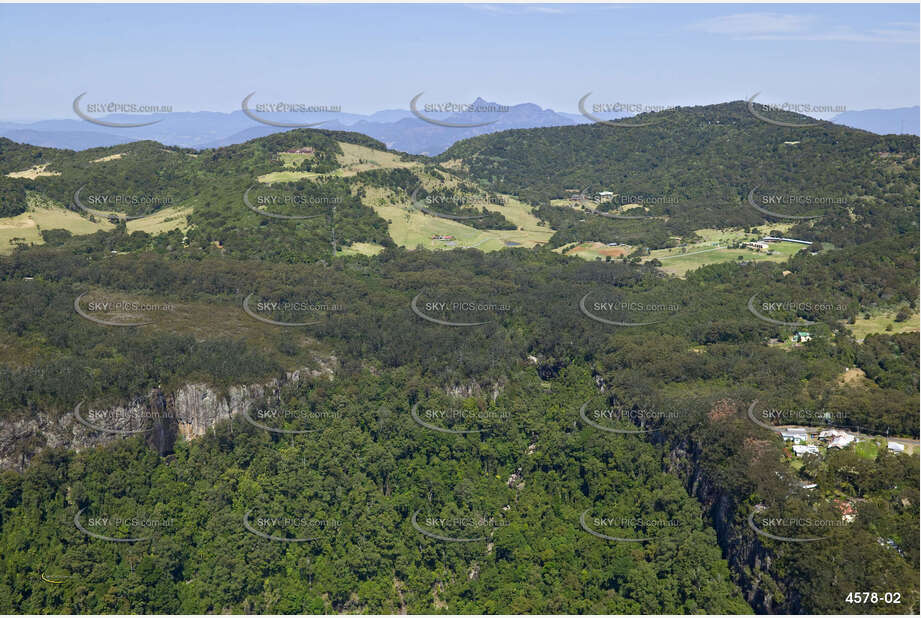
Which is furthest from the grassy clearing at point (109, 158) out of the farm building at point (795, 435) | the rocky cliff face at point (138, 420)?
the farm building at point (795, 435)

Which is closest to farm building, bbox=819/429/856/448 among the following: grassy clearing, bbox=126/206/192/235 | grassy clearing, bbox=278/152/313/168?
grassy clearing, bbox=126/206/192/235

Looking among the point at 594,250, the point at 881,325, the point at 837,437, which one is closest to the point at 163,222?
the point at 594,250

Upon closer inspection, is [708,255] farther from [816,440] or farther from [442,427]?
[442,427]

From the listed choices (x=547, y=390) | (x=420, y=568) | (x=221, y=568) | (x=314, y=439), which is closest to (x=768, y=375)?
(x=547, y=390)

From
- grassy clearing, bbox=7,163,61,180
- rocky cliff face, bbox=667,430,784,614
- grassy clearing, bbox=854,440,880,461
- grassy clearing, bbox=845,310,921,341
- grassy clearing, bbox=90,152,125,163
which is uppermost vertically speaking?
grassy clearing, bbox=90,152,125,163

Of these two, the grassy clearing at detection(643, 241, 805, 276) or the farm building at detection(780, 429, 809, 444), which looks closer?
the farm building at detection(780, 429, 809, 444)

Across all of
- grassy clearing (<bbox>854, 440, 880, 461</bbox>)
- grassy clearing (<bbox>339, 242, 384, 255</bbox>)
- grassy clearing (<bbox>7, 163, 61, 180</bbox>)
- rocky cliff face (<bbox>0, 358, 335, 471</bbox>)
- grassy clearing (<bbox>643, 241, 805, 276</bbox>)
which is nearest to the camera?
grassy clearing (<bbox>854, 440, 880, 461</bbox>)

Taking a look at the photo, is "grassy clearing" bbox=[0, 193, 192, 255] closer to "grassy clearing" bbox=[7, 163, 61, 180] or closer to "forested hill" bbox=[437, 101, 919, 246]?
"grassy clearing" bbox=[7, 163, 61, 180]
